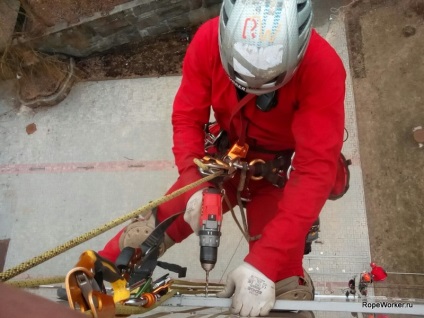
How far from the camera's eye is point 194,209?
234 cm

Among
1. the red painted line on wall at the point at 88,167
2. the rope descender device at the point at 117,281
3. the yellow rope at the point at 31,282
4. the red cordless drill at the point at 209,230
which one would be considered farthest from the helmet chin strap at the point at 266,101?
the red painted line on wall at the point at 88,167

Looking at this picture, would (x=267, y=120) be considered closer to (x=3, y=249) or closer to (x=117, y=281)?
(x=117, y=281)

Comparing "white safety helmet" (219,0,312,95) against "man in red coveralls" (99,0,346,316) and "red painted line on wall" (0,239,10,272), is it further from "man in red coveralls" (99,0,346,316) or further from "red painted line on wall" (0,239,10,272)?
"red painted line on wall" (0,239,10,272)

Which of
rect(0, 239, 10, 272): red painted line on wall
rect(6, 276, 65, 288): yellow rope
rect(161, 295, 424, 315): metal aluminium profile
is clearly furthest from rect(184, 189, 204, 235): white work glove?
rect(0, 239, 10, 272): red painted line on wall

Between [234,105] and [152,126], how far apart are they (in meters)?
1.97

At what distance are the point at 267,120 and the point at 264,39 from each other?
55 cm

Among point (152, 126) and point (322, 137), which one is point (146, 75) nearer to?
point (152, 126)

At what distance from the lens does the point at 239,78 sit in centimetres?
213

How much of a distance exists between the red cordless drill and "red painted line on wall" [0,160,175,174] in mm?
1915

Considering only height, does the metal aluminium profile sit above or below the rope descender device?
below

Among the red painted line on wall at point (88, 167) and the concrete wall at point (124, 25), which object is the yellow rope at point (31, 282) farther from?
the concrete wall at point (124, 25)

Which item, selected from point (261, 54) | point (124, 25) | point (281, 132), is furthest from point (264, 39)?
point (124, 25)

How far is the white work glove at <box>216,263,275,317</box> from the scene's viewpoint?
6.75ft

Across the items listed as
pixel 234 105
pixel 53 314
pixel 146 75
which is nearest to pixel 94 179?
pixel 146 75
